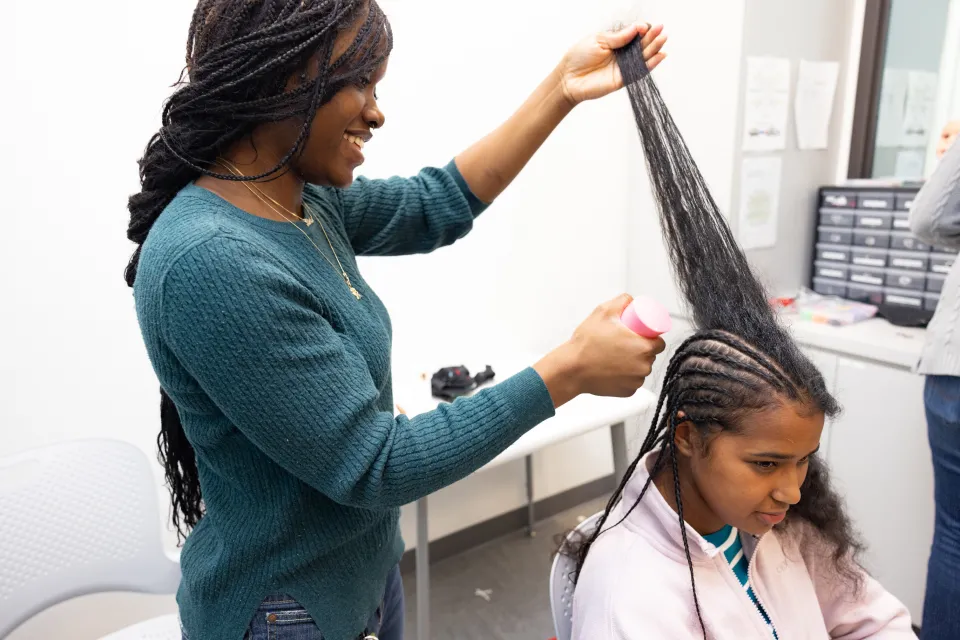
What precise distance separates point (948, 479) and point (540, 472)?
142 centimetres

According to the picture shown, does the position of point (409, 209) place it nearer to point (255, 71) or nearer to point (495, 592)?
point (255, 71)

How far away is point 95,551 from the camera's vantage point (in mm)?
1340

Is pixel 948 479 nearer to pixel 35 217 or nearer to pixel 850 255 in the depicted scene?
pixel 850 255

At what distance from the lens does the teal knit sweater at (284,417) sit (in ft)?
2.23

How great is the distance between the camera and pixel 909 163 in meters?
2.43

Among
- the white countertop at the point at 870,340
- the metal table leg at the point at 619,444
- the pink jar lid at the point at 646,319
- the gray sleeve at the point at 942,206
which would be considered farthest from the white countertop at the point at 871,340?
the pink jar lid at the point at 646,319

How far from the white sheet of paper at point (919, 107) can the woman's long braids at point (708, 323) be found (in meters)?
1.90

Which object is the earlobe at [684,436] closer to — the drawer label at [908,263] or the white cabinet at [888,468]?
the white cabinet at [888,468]

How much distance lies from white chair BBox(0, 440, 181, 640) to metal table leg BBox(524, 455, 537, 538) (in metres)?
1.34

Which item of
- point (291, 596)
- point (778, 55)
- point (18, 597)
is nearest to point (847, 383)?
point (778, 55)

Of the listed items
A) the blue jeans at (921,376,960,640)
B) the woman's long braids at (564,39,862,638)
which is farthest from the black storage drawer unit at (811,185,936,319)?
the woman's long braids at (564,39,862,638)

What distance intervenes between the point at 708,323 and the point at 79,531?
4.05ft

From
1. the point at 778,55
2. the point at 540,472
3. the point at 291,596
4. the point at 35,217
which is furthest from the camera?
the point at 540,472

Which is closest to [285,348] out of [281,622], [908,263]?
[281,622]
